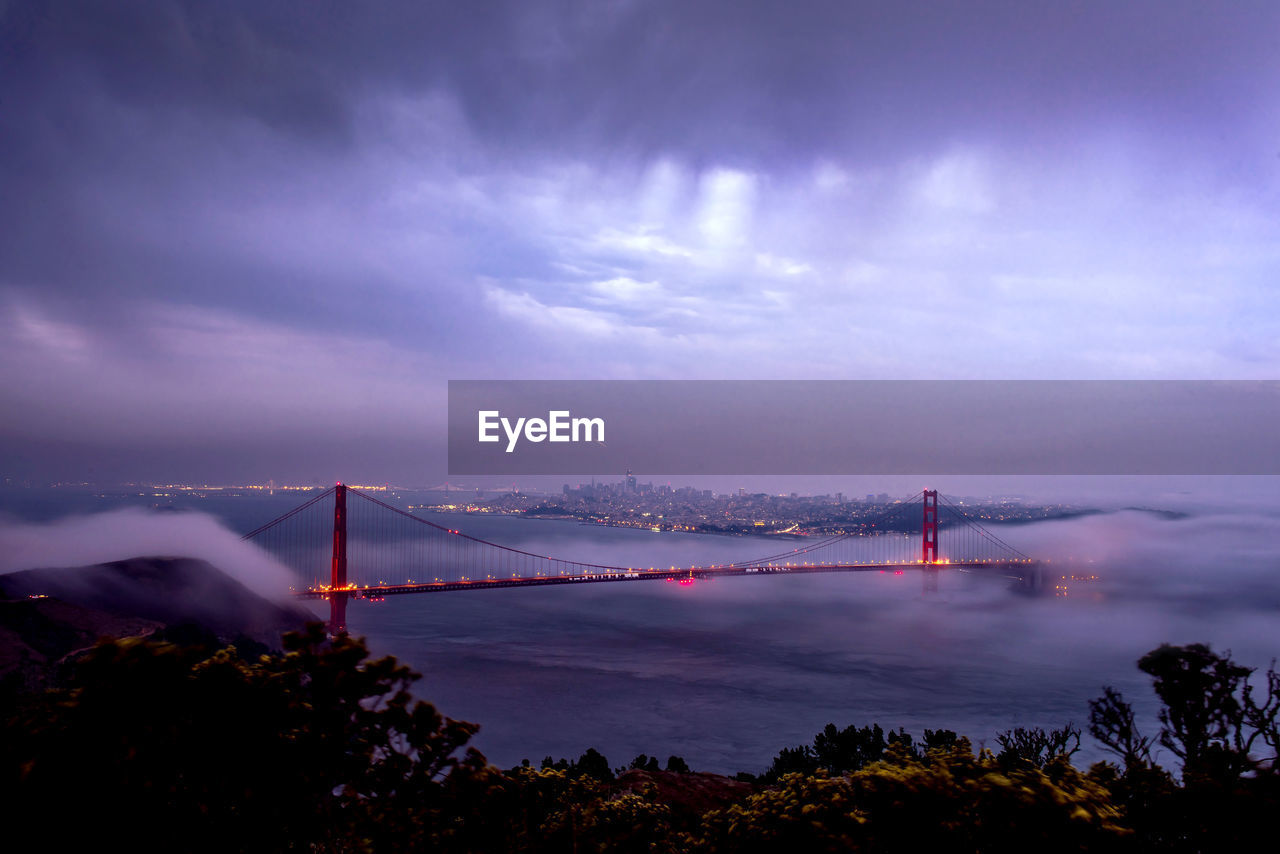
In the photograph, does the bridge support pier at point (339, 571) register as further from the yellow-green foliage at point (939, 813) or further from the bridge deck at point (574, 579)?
Answer: the yellow-green foliage at point (939, 813)

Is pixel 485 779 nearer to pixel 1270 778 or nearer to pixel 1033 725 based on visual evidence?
pixel 1270 778

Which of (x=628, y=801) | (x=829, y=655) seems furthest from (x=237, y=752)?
(x=829, y=655)

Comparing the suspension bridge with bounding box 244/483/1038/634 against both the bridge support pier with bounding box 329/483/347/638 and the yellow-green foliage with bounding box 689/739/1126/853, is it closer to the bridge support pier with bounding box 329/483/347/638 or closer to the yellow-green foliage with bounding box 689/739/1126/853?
the bridge support pier with bounding box 329/483/347/638

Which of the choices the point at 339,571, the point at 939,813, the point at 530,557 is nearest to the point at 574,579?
the point at 339,571

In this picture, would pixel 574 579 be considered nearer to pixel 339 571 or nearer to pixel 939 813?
pixel 339 571

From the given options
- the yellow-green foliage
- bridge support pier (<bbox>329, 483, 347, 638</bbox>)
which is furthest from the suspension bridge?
the yellow-green foliage

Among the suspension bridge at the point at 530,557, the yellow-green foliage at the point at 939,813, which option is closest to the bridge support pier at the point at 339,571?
the suspension bridge at the point at 530,557
